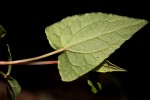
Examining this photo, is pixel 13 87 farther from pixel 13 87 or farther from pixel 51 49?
pixel 51 49

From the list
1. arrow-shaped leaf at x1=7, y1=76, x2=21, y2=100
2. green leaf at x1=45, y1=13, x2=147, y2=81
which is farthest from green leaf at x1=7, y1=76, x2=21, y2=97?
green leaf at x1=45, y1=13, x2=147, y2=81

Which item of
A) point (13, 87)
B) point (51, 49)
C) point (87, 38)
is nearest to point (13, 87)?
point (13, 87)

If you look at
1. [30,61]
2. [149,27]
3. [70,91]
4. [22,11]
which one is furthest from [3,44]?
[70,91]

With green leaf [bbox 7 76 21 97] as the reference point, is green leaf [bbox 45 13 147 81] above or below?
above

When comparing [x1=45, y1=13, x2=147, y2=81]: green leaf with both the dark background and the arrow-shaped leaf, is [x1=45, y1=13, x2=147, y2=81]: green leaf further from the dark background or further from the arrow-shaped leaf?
the dark background

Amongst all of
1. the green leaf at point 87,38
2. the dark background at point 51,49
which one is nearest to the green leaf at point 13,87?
the green leaf at point 87,38

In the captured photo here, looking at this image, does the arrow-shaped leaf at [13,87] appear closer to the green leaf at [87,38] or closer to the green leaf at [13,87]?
the green leaf at [13,87]

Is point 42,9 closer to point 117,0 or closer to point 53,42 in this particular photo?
point 117,0
